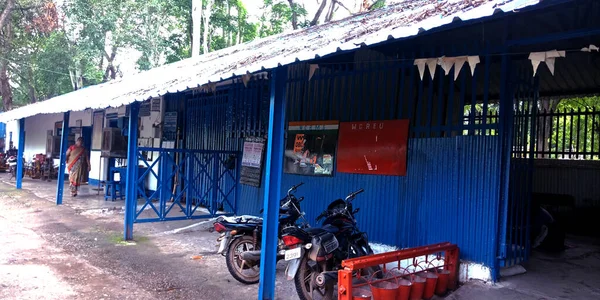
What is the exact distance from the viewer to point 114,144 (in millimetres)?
12297

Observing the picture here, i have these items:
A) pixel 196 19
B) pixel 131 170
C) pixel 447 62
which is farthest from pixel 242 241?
pixel 196 19

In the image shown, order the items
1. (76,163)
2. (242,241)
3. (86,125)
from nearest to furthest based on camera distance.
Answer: (242,241) → (76,163) → (86,125)

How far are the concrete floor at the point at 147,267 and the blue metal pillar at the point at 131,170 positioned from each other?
42 cm

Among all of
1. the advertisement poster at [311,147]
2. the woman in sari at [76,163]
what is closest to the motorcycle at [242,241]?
the advertisement poster at [311,147]

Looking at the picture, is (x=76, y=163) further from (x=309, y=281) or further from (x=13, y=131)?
(x=13, y=131)

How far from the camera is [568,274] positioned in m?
5.13

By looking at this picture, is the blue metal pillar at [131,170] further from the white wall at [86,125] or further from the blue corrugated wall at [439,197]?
the white wall at [86,125]

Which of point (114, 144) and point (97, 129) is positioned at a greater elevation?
point (97, 129)

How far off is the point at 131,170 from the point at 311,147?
2.93 metres

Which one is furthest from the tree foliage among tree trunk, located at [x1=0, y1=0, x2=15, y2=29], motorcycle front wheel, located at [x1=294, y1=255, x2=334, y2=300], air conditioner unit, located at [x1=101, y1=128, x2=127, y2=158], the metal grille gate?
motorcycle front wheel, located at [x1=294, y1=255, x2=334, y2=300]

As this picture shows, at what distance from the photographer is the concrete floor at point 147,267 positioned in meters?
4.63

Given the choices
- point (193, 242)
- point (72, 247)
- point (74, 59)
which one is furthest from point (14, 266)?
point (74, 59)

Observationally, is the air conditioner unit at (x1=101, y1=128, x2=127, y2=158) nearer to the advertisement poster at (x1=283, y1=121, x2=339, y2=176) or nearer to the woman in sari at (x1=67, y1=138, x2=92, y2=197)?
the woman in sari at (x1=67, y1=138, x2=92, y2=197)

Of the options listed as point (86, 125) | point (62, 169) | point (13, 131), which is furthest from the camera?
point (13, 131)
